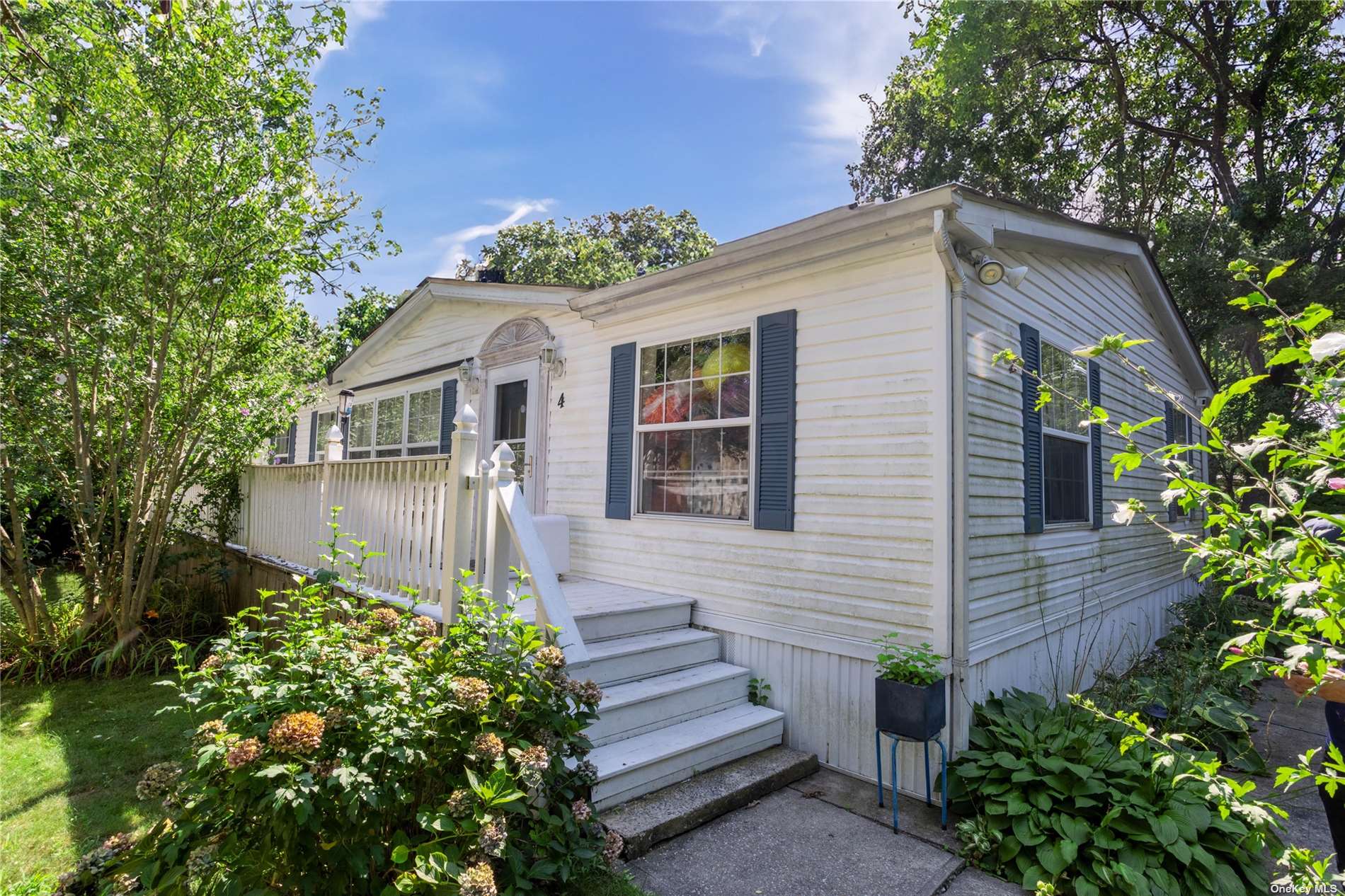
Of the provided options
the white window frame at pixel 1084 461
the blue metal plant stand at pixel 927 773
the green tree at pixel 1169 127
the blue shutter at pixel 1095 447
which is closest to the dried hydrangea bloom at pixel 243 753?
the blue metal plant stand at pixel 927 773

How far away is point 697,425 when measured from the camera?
4961 millimetres

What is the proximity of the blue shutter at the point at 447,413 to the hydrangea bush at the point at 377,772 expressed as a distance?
4.87 m

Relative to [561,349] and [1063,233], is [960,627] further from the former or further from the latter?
[561,349]

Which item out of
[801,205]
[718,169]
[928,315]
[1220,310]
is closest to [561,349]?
[928,315]

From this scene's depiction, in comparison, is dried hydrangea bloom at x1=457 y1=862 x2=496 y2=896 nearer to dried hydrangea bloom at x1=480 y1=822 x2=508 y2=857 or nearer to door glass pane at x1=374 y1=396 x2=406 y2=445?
dried hydrangea bloom at x1=480 y1=822 x2=508 y2=857

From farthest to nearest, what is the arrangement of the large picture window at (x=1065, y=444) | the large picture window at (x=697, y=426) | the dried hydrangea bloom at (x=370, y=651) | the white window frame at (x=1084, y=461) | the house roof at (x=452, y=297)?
1. the house roof at (x=452, y=297)
2. the large picture window at (x=1065, y=444)
3. the white window frame at (x=1084, y=461)
4. the large picture window at (x=697, y=426)
5. the dried hydrangea bloom at (x=370, y=651)

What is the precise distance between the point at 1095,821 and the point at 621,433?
387 centimetres

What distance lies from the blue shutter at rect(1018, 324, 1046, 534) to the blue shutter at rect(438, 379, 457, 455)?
5626 millimetres

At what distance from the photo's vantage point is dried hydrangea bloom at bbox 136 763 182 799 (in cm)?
217

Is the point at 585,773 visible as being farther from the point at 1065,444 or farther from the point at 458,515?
the point at 1065,444

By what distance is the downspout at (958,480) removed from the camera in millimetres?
3654

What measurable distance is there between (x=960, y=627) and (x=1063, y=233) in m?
3.21

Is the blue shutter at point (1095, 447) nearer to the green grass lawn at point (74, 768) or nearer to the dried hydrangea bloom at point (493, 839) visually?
the green grass lawn at point (74, 768)

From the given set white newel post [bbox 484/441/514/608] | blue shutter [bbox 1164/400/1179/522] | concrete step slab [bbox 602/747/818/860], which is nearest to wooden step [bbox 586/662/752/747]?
concrete step slab [bbox 602/747/818/860]
